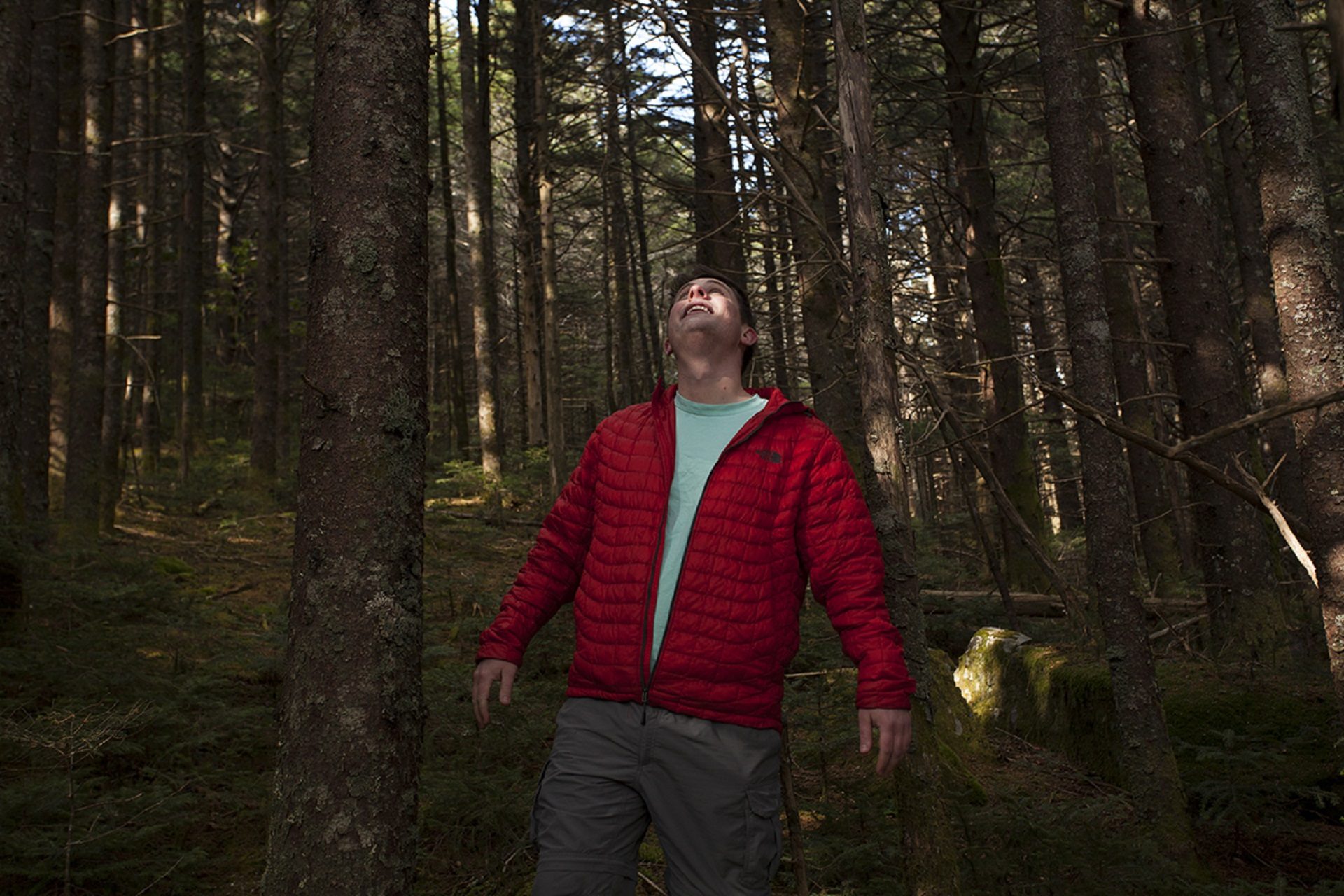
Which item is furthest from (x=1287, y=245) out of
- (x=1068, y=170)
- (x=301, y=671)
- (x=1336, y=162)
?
(x=1336, y=162)

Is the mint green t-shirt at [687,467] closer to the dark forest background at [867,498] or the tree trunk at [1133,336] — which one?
the dark forest background at [867,498]

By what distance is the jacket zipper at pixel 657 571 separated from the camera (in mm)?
2553

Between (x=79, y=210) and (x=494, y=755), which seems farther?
(x=79, y=210)

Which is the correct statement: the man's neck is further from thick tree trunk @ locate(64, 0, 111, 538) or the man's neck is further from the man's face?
thick tree trunk @ locate(64, 0, 111, 538)

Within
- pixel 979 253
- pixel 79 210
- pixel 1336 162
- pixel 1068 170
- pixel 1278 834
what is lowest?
pixel 1278 834

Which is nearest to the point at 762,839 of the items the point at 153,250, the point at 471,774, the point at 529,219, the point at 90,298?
the point at 471,774

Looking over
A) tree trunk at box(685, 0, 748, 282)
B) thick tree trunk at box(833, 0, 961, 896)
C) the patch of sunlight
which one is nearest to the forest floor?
thick tree trunk at box(833, 0, 961, 896)

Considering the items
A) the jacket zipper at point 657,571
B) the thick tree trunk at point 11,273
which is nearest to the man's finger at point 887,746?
the jacket zipper at point 657,571

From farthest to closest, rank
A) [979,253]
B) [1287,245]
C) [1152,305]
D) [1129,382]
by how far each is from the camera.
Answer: [1152,305] → [979,253] → [1129,382] → [1287,245]

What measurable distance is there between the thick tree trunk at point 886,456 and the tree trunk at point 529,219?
12380mm

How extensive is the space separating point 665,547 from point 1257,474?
8.54 meters

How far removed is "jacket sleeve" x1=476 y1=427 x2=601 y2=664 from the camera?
9.21 ft

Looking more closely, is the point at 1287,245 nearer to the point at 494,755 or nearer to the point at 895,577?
the point at 895,577

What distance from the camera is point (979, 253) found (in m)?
10.8
